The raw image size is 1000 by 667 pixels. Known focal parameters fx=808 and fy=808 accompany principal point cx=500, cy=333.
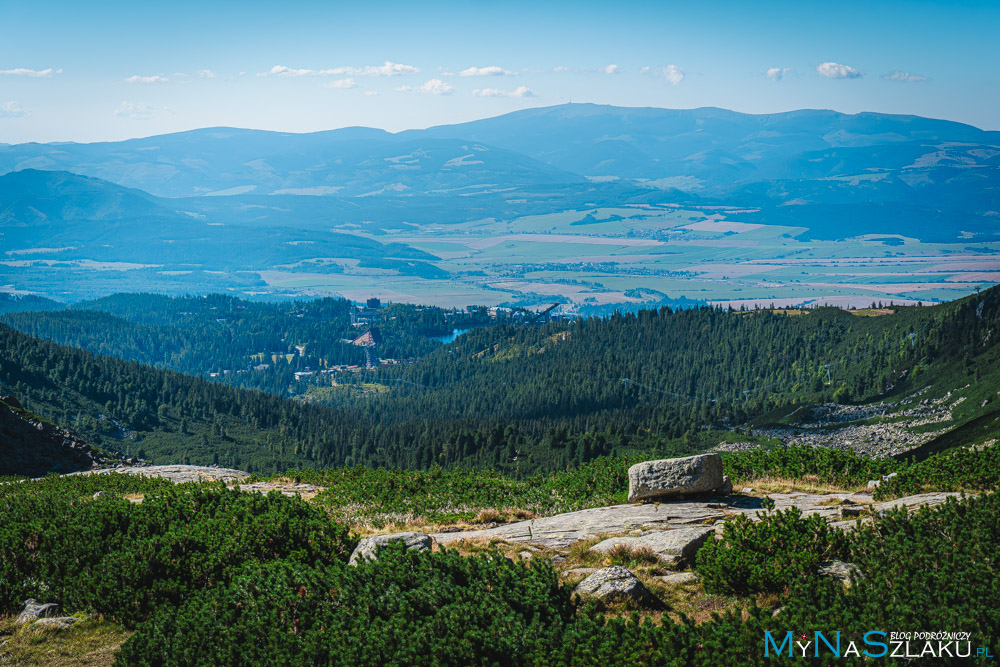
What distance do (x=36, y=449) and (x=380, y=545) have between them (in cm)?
4190

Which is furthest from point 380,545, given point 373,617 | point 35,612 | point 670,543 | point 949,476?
point 949,476

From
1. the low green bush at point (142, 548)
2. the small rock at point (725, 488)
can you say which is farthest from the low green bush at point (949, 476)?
the low green bush at point (142, 548)

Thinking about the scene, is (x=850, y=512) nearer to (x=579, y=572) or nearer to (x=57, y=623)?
(x=579, y=572)

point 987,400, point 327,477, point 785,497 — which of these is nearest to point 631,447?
point 987,400

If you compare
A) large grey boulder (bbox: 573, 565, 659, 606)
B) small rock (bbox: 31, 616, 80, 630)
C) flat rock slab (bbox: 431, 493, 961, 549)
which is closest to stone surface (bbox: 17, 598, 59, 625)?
small rock (bbox: 31, 616, 80, 630)

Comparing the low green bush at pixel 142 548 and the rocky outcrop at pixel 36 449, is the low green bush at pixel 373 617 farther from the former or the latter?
the rocky outcrop at pixel 36 449

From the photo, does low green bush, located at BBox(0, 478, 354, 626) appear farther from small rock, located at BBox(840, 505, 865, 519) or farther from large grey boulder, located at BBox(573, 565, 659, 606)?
small rock, located at BBox(840, 505, 865, 519)

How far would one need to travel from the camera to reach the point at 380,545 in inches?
682

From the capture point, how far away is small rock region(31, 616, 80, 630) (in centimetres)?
1620

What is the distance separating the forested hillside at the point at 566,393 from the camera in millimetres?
101625

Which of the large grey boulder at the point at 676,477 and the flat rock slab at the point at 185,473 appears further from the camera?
the flat rock slab at the point at 185,473

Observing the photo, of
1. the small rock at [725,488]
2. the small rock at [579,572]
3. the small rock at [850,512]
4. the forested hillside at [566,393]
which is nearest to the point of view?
the small rock at [579,572]

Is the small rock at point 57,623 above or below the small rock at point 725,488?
below

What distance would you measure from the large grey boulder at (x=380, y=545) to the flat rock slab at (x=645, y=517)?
7.99 feet
